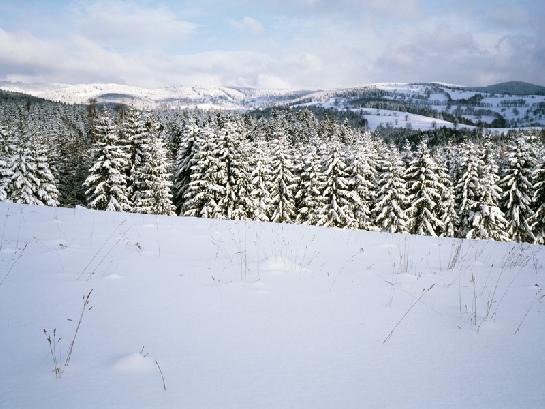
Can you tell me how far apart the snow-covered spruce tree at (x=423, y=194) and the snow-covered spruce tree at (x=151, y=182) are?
21.9 metres

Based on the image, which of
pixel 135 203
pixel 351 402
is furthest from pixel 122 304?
pixel 135 203

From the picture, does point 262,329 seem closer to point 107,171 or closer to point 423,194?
point 107,171

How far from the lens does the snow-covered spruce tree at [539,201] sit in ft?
96.1

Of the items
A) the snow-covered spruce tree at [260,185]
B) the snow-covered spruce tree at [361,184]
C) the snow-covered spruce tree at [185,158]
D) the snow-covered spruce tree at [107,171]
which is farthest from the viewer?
the snow-covered spruce tree at [361,184]

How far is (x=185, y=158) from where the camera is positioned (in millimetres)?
34250

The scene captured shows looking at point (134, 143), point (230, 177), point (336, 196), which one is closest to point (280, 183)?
point (336, 196)

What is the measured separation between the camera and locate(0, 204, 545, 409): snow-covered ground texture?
189 centimetres

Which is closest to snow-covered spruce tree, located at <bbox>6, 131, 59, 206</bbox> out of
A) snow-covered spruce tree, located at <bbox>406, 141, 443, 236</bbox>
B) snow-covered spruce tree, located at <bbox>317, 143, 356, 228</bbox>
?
snow-covered spruce tree, located at <bbox>317, 143, 356, 228</bbox>

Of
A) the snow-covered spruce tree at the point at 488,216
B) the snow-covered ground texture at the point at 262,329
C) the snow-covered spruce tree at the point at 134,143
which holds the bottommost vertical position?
the snow-covered spruce tree at the point at 488,216

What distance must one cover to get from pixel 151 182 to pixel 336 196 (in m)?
16.6

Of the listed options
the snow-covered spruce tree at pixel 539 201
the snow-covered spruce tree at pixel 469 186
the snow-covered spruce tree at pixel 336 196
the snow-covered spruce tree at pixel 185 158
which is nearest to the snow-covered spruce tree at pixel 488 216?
the snow-covered spruce tree at pixel 469 186

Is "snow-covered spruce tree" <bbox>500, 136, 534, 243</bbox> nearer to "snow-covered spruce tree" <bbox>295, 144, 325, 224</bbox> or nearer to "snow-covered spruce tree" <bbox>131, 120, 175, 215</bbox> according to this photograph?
"snow-covered spruce tree" <bbox>295, 144, 325, 224</bbox>

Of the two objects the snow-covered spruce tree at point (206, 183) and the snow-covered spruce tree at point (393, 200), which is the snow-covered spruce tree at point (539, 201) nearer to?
the snow-covered spruce tree at point (393, 200)

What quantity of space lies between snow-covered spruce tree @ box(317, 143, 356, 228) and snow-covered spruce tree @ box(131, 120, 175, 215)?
13906 mm
